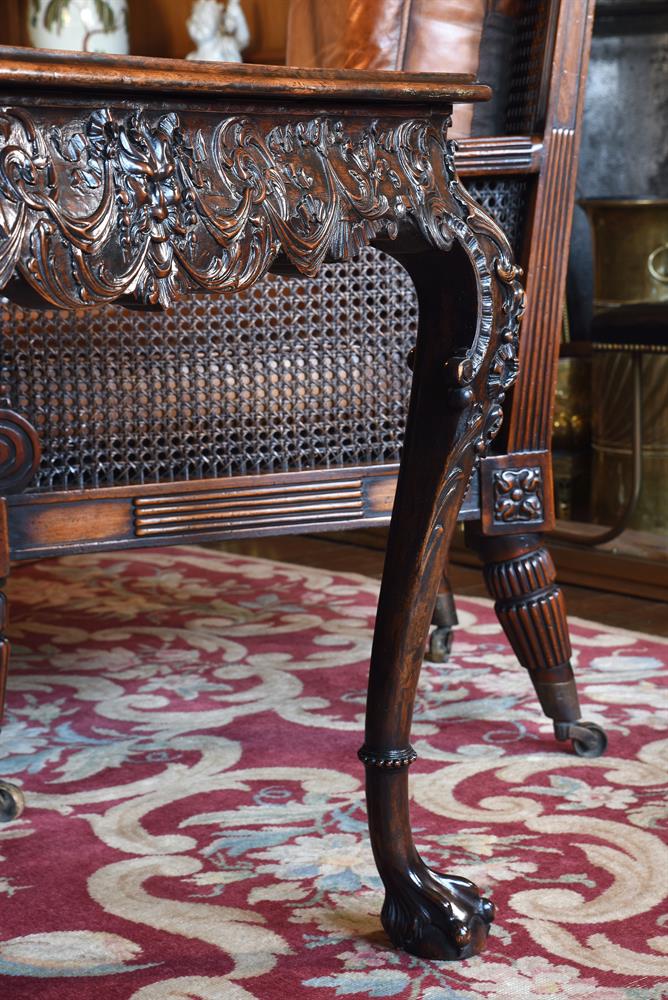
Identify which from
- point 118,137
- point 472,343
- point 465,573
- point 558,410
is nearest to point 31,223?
point 118,137

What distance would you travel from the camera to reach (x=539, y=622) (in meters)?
1.55

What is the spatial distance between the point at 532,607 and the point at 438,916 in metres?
0.57

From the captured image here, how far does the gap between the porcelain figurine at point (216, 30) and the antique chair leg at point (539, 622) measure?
1.23m

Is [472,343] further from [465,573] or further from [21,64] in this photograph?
[465,573]

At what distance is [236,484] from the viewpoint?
150cm

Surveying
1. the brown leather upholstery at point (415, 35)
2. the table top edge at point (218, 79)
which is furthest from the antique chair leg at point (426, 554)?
the brown leather upholstery at point (415, 35)

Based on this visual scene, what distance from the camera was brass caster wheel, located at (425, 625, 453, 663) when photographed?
1993 millimetres

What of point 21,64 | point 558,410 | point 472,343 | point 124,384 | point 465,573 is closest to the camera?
point 21,64

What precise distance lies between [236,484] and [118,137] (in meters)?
Answer: 0.74

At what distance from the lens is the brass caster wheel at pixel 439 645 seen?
1993 millimetres

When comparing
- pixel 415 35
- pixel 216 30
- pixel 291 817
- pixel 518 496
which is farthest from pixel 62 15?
pixel 291 817

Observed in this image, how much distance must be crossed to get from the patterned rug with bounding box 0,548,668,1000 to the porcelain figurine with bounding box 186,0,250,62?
1.05 metres

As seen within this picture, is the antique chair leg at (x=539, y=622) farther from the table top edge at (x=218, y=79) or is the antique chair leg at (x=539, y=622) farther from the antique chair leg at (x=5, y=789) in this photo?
the table top edge at (x=218, y=79)

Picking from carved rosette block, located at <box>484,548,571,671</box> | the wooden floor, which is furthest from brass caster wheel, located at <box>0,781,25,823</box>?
the wooden floor
